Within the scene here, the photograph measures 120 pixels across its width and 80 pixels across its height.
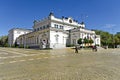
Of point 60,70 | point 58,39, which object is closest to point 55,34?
point 58,39

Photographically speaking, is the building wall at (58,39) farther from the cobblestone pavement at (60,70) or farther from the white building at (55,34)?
the cobblestone pavement at (60,70)

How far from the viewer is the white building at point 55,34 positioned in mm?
47009

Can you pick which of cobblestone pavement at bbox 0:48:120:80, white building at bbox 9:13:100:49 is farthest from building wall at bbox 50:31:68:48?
cobblestone pavement at bbox 0:48:120:80

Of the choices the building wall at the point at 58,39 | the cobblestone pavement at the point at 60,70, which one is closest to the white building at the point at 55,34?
the building wall at the point at 58,39

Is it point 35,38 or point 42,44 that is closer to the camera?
point 42,44

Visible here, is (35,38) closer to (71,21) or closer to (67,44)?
(67,44)

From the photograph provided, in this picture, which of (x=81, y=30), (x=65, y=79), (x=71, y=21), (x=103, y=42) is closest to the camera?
(x=65, y=79)

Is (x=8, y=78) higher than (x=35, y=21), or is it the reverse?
(x=35, y=21)

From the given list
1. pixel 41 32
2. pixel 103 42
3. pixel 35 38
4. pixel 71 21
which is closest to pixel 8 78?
pixel 41 32

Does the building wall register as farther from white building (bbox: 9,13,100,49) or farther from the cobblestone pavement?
the cobblestone pavement

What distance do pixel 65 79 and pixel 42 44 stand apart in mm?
40291

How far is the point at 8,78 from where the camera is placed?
6.74m

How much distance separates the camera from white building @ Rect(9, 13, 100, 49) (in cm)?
4701

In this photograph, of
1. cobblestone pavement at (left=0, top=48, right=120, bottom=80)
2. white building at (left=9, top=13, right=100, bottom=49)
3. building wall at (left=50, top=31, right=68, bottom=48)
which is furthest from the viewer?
white building at (left=9, top=13, right=100, bottom=49)
